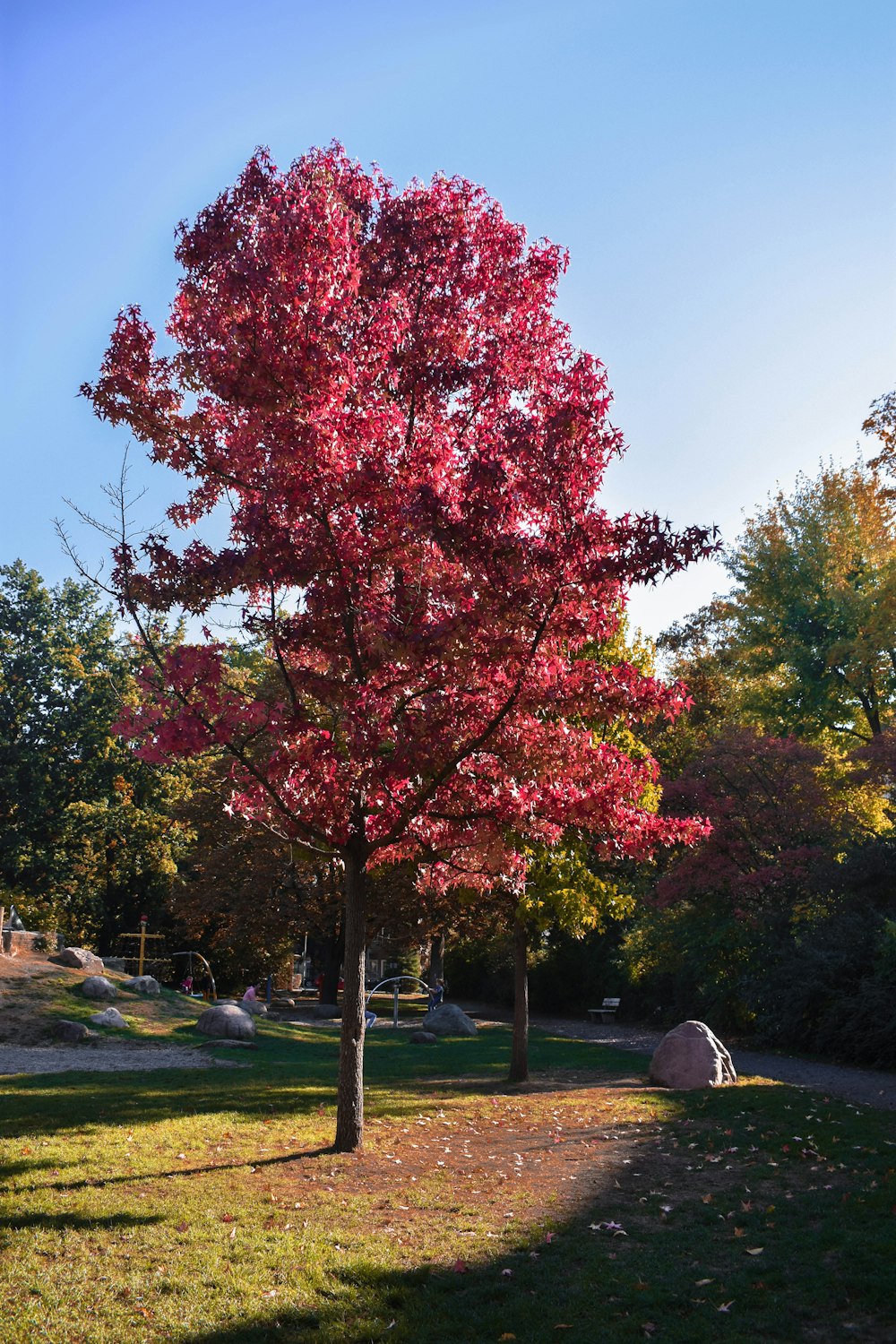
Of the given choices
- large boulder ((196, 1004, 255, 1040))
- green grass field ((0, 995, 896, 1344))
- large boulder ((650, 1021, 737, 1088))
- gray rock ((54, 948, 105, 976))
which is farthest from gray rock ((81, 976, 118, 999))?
large boulder ((650, 1021, 737, 1088))

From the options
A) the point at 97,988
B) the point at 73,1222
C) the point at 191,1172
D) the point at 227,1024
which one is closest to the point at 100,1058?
the point at 227,1024

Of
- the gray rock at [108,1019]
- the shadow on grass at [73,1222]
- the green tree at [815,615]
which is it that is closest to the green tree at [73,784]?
the gray rock at [108,1019]

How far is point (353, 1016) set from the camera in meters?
8.85

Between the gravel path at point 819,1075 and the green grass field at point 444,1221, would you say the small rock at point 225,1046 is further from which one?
the gravel path at point 819,1075

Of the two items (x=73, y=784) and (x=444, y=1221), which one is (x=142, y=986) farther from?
(x=444, y=1221)

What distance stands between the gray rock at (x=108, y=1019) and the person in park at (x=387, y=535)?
38.6ft

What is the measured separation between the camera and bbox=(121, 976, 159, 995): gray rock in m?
23.0

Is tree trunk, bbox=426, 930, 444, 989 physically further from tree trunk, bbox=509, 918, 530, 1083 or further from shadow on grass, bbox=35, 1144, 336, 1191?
shadow on grass, bbox=35, 1144, 336, 1191

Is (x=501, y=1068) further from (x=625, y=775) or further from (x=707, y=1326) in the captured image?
(x=707, y=1326)

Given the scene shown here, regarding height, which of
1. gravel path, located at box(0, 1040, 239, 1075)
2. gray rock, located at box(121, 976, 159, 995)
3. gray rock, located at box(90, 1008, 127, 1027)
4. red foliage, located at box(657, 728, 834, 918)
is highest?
red foliage, located at box(657, 728, 834, 918)

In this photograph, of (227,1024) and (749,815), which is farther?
(749,815)

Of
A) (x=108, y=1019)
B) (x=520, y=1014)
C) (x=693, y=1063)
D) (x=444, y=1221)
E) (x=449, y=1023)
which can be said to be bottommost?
(x=449, y=1023)

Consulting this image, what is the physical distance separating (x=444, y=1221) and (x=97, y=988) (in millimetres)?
16982

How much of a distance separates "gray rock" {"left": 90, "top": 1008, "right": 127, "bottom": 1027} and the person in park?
1177 cm
